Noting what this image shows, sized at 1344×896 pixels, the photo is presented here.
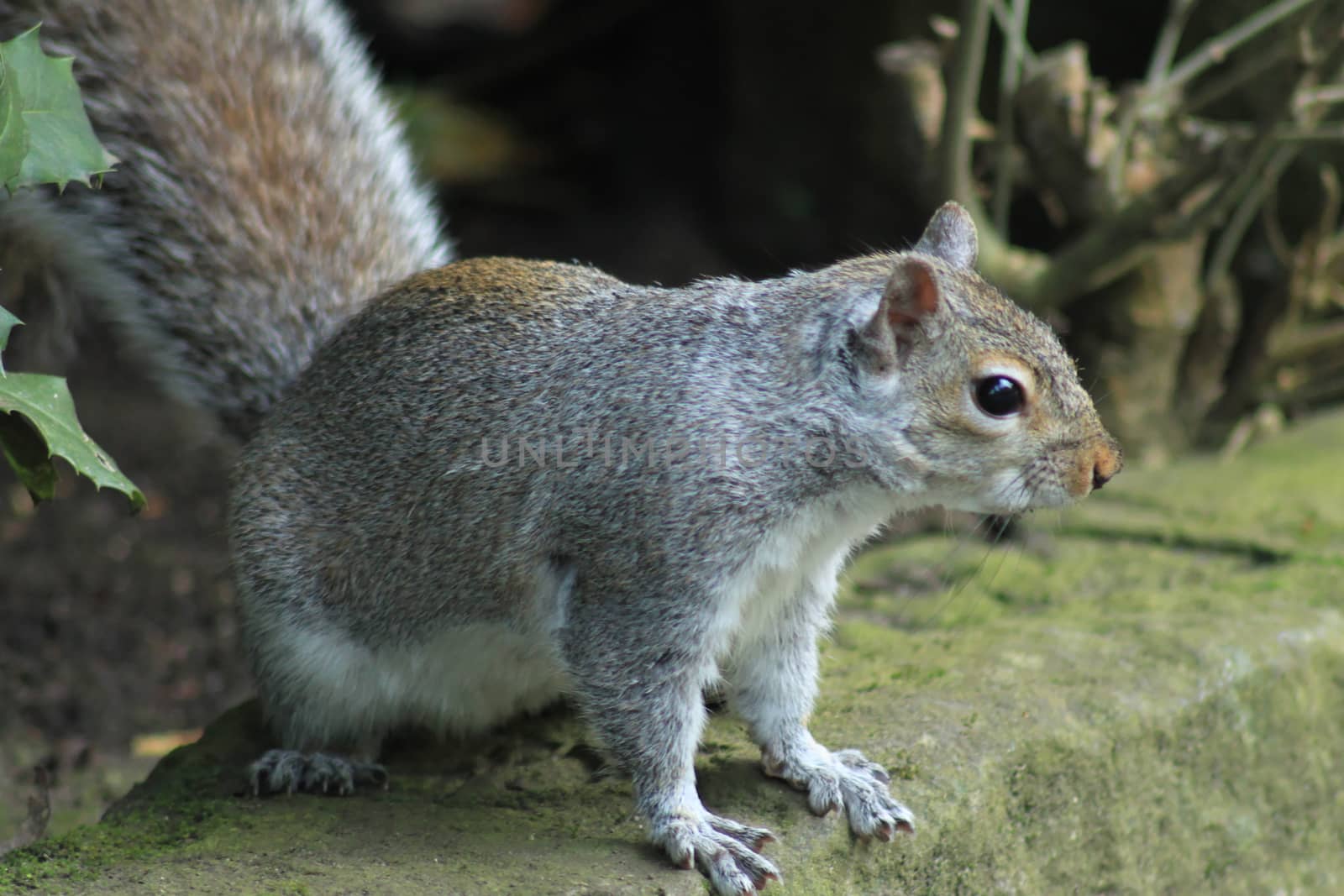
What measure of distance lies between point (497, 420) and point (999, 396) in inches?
34.9

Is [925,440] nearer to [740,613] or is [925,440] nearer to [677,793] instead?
[740,613]

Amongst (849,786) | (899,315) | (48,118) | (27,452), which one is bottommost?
(849,786)

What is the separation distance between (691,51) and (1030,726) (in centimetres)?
595

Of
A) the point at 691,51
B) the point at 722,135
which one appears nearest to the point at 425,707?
the point at 722,135

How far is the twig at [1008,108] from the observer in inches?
154

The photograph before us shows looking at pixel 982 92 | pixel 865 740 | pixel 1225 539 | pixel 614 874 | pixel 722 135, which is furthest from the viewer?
pixel 722 135

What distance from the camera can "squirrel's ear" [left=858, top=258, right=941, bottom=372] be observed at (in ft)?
7.07

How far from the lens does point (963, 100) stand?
12.9 feet

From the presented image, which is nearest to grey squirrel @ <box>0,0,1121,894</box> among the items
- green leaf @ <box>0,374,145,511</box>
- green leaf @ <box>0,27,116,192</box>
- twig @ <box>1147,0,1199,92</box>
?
green leaf @ <box>0,374,145,511</box>

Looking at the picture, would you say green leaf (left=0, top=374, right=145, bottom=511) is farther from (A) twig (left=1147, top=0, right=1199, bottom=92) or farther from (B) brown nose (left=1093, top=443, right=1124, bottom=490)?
(A) twig (left=1147, top=0, right=1199, bottom=92)

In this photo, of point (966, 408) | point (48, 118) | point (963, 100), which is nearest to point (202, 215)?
point (48, 118)

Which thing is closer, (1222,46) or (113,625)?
(1222,46)

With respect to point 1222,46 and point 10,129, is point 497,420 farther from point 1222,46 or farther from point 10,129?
point 1222,46

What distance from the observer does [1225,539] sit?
3689 mm
